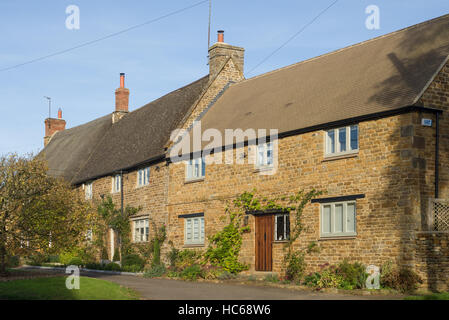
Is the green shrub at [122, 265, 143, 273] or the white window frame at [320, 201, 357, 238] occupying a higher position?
the white window frame at [320, 201, 357, 238]

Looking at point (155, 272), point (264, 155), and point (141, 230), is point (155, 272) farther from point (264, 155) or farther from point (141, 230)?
point (264, 155)

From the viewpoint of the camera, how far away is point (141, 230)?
34.2 meters

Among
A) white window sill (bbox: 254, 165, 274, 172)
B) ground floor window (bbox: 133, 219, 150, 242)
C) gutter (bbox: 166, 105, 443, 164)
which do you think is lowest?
ground floor window (bbox: 133, 219, 150, 242)

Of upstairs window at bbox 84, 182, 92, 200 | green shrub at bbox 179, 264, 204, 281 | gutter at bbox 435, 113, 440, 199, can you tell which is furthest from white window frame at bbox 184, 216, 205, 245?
upstairs window at bbox 84, 182, 92, 200

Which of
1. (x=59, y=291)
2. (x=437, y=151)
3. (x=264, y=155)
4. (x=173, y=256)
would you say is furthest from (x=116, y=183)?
(x=437, y=151)

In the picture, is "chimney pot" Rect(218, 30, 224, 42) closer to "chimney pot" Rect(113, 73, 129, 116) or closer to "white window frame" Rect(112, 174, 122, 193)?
"white window frame" Rect(112, 174, 122, 193)

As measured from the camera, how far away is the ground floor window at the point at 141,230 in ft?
110

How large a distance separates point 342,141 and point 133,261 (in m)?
14.4

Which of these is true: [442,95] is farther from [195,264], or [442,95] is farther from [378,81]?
A: [195,264]

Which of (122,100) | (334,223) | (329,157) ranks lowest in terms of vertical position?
(334,223)

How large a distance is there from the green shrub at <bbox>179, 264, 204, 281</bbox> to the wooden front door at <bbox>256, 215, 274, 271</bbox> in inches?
100

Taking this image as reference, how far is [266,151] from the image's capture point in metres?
25.8

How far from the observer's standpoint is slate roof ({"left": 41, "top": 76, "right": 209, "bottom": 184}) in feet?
114

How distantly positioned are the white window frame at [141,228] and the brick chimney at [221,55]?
27.9 ft
